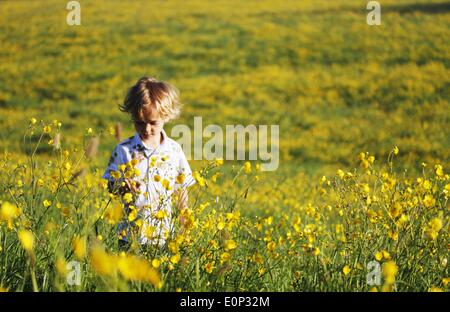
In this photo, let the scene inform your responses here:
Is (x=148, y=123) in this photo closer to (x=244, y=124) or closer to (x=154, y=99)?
(x=154, y=99)

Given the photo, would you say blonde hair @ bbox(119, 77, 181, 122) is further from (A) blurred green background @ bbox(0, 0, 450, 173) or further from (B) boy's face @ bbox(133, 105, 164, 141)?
(A) blurred green background @ bbox(0, 0, 450, 173)

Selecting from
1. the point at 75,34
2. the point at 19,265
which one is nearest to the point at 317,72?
the point at 75,34

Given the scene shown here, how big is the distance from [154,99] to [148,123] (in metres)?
0.15

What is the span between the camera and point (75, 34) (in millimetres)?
24578

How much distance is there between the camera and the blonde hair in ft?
11.8

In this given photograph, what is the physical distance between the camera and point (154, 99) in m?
3.61

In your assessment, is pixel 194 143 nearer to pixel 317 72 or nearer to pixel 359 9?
pixel 317 72

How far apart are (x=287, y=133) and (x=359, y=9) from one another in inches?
640

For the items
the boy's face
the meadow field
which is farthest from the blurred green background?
the boy's face

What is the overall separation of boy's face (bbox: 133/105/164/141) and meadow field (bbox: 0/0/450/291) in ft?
1.06

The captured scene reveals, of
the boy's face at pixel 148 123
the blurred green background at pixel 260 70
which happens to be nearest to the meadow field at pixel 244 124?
the blurred green background at pixel 260 70

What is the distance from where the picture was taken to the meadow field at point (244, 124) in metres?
2.62
